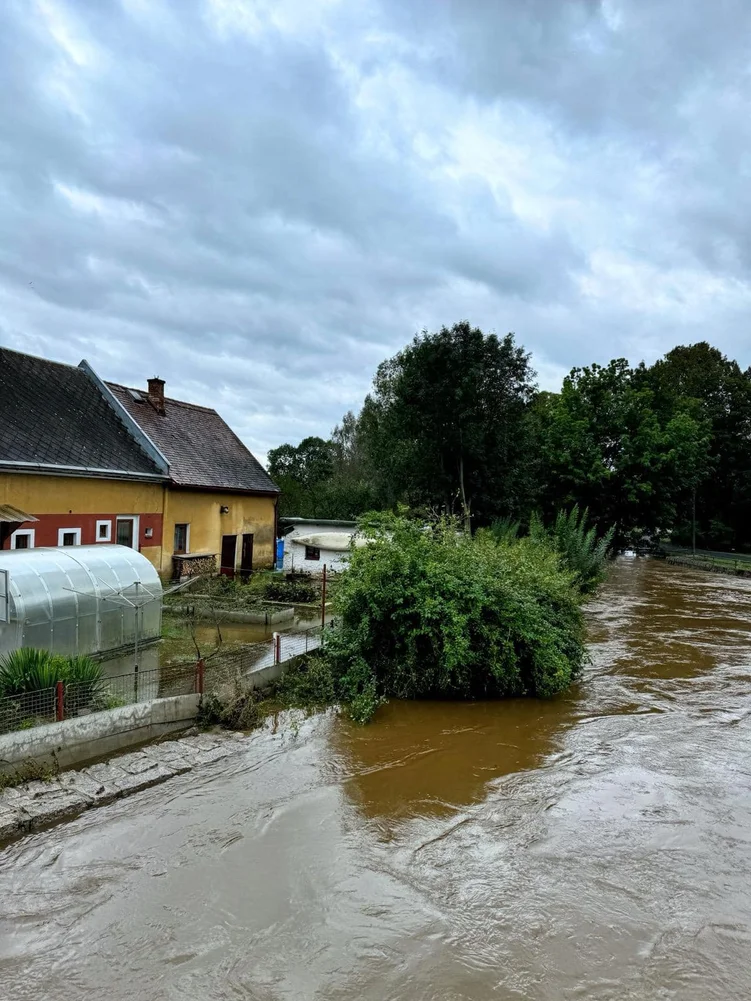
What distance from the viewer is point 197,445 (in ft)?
85.2

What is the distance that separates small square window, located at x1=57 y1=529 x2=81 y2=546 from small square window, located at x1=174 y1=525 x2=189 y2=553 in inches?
169

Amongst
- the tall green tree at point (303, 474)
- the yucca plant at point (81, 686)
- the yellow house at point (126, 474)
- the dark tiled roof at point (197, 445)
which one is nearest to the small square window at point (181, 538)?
the yellow house at point (126, 474)

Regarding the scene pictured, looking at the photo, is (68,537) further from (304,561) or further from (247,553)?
(304,561)

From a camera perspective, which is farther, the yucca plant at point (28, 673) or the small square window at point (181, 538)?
the small square window at point (181, 538)

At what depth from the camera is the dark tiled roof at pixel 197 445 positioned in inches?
938

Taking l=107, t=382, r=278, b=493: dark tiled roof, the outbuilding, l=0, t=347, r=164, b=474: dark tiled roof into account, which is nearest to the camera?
l=0, t=347, r=164, b=474: dark tiled roof

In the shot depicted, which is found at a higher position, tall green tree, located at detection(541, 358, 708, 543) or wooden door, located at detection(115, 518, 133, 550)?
tall green tree, located at detection(541, 358, 708, 543)

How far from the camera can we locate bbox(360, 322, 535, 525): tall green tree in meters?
33.9

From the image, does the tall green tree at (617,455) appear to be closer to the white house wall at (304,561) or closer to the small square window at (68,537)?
the white house wall at (304,561)

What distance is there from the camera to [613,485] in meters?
44.7

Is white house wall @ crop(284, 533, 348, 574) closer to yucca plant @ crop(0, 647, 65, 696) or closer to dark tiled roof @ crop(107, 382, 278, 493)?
dark tiled roof @ crop(107, 382, 278, 493)

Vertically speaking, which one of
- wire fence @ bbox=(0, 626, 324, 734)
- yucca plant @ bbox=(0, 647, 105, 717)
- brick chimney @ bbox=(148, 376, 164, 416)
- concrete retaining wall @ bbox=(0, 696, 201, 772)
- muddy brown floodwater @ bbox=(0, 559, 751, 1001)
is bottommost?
muddy brown floodwater @ bbox=(0, 559, 751, 1001)

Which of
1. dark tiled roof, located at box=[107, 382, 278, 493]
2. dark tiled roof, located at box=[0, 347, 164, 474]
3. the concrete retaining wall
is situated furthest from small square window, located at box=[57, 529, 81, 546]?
the concrete retaining wall

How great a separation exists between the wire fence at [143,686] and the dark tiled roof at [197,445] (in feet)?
35.6
